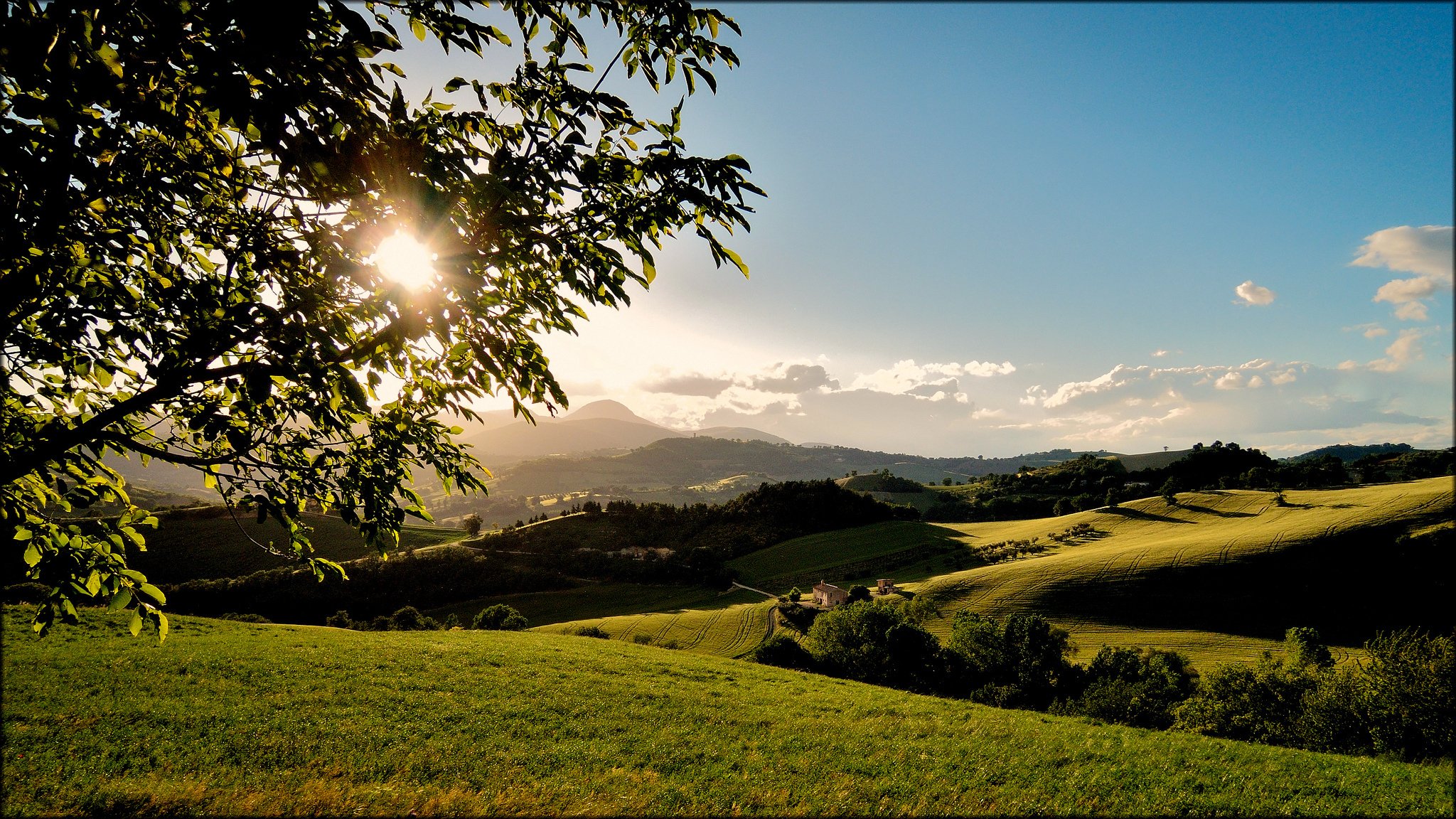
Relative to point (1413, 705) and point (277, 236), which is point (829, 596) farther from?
point (277, 236)

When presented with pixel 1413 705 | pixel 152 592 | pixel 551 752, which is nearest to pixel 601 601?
pixel 551 752

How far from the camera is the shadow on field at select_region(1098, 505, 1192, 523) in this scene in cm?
12531

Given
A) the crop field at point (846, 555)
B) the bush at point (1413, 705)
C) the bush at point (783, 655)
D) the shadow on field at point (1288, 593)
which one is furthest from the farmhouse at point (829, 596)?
the bush at point (1413, 705)

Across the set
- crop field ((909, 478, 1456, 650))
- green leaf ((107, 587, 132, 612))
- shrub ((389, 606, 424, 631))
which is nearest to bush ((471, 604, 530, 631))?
shrub ((389, 606, 424, 631))

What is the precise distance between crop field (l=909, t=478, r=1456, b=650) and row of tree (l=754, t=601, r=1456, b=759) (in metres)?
14.0

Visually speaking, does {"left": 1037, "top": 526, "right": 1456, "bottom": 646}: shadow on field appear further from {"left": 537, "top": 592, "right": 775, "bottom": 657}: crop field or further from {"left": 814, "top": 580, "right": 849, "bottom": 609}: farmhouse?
{"left": 537, "top": 592, "right": 775, "bottom": 657}: crop field

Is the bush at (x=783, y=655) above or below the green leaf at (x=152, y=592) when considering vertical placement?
below

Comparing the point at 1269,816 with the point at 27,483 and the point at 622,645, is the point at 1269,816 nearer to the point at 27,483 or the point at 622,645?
the point at 27,483

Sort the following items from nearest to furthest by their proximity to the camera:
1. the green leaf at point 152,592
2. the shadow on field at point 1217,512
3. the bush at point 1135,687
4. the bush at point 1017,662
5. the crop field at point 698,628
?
1. the green leaf at point 152,592
2. the bush at point 1135,687
3. the bush at point 1017,662
4. the crop field at point 698,628
5. the shadow on field at point 1217,512

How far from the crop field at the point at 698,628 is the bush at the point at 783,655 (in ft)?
44.3

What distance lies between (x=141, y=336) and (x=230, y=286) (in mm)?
2016

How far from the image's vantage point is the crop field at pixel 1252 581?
80.3 m

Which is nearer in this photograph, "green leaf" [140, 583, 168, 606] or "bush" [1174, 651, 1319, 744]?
"green leaf" [140, 583, 168, 606]

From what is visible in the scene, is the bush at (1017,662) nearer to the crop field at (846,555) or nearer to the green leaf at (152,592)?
the crop field at (846,555)
